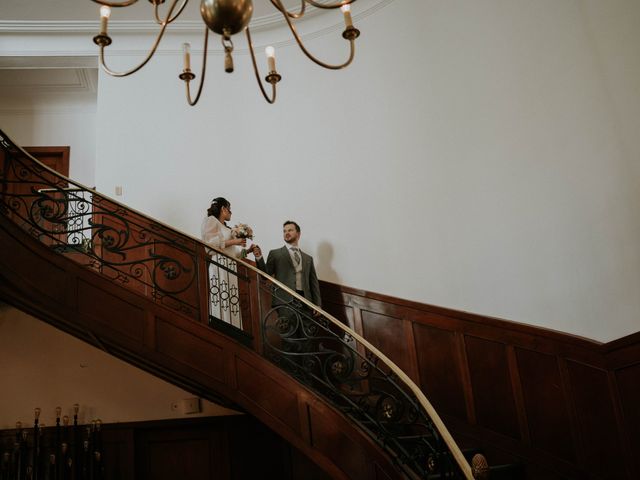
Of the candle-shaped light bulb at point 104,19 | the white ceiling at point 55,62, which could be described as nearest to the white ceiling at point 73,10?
the white ceiling at point 55,62

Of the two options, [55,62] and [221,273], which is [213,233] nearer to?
[221,273]

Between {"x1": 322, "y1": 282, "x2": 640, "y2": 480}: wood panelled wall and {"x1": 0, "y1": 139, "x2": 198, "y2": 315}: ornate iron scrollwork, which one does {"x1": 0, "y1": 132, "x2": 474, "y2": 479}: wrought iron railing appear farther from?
{"x1": 322, "y1": 282, "x2": 640, "y2": 480}: wood panelled wall

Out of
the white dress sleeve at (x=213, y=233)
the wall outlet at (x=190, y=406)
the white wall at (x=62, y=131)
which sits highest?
the white wall at (x=62, y=131)

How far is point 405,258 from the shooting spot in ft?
22.0

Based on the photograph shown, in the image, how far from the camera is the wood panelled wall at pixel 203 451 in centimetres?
632

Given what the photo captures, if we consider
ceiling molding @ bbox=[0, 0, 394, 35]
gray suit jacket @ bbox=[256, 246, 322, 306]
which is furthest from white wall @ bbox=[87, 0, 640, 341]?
gray suit jacket @ bbox=[256, 246, 322, 306]

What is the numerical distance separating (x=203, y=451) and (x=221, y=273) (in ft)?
7.55

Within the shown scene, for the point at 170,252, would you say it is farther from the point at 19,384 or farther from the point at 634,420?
the point at 634,420

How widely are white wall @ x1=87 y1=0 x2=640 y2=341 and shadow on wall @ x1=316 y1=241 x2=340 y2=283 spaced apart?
0.02 meters

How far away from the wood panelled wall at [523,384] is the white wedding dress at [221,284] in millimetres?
1663

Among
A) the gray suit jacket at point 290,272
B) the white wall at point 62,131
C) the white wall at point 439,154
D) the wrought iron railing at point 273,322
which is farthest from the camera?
the white wall at point 62,131

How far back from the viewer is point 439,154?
21.9 ft

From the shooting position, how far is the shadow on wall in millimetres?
7098

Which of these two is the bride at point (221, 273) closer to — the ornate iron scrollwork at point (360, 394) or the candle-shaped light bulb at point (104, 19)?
the ornate iron scrollwork at point (360, 394)
